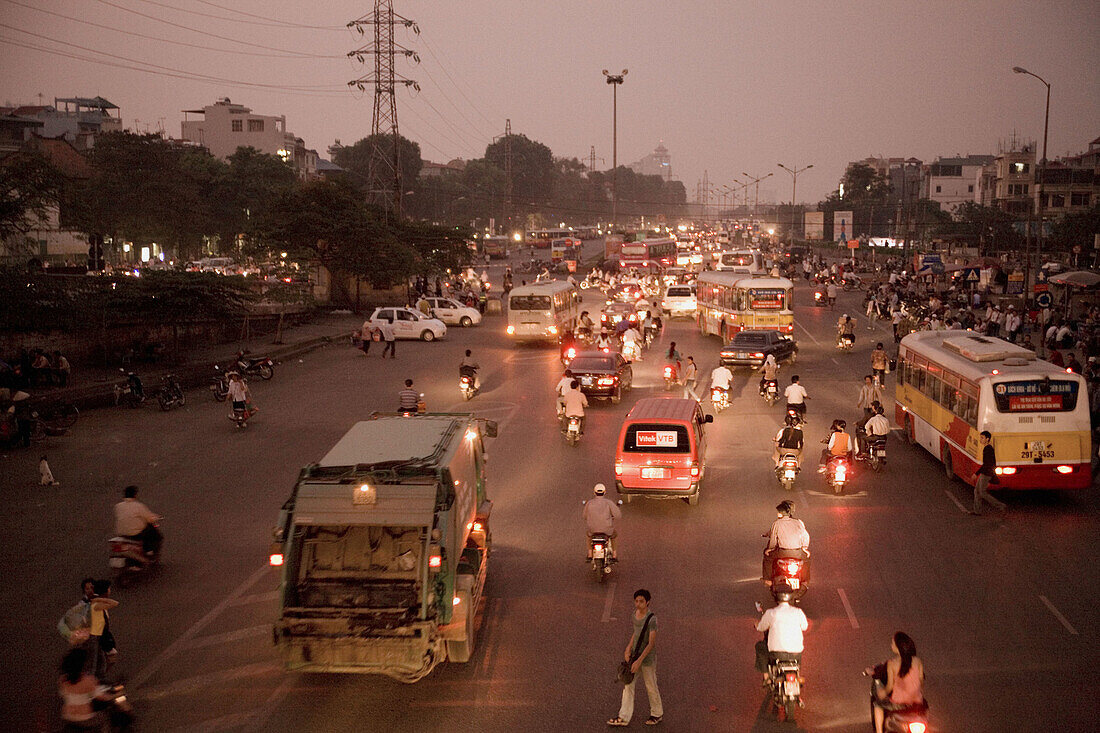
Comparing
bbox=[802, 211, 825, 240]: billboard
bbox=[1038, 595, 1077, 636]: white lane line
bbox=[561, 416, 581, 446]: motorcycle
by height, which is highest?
bbox=[802, 211, 825, 240]: billboard

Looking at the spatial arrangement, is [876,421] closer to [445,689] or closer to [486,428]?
[486,428]

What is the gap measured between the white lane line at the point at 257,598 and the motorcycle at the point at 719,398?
52.4ft

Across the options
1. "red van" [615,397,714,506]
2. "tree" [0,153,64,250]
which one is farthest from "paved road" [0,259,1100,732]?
"tree" [0,153,64,250]

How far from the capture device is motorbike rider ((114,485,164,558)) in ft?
44.7

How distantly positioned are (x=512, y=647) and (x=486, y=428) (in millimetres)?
4924

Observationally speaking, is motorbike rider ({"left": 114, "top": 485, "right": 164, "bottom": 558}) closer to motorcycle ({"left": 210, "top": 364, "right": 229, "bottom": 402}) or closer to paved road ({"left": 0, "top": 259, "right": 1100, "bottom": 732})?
paved road ({"left": 0, "top": 259, "right": 1100, "bottom": 732})

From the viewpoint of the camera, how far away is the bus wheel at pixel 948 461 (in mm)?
19062

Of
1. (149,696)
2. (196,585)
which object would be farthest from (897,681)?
(196,585)

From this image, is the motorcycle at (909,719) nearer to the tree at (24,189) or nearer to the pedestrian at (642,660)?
the pedestrian at (642,660)

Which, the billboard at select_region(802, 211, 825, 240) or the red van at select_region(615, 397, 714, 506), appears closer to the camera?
the red van at select_region(615, 397, 714, 506)

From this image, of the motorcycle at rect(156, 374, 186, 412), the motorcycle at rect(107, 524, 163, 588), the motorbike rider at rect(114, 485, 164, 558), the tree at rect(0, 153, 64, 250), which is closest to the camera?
the motorcycle at rect(107, 524, 163, 588)

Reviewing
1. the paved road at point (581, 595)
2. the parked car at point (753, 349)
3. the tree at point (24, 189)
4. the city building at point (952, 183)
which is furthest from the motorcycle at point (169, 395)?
the city building at point (952, 183)

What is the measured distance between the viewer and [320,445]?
22391 millimetres

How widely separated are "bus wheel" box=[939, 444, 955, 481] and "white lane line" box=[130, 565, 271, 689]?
13.4 m
